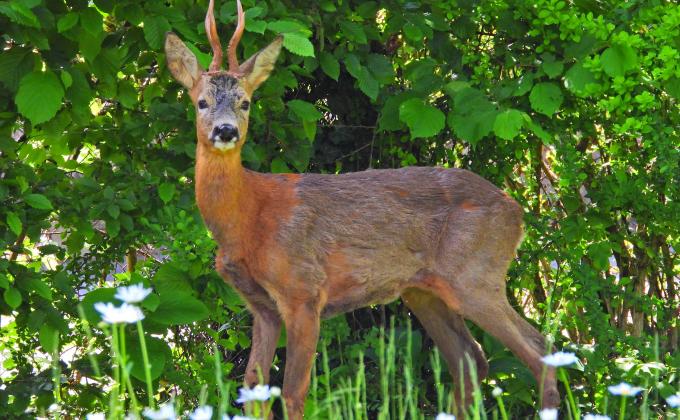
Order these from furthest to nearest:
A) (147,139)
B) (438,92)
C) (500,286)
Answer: (438,92) < (147,139) < (500,286)

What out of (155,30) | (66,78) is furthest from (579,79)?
(66,78)

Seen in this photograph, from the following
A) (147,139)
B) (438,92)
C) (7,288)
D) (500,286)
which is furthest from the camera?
(438,92)

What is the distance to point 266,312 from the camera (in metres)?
5.52

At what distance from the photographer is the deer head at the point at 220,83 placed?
16.6 ft

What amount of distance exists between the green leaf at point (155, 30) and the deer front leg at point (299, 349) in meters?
1.40

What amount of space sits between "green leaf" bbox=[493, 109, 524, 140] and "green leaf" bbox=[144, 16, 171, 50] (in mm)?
1685

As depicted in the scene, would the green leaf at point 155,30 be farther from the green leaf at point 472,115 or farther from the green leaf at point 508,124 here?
the green leaf at point 508,124

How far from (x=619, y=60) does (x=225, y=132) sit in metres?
2.13

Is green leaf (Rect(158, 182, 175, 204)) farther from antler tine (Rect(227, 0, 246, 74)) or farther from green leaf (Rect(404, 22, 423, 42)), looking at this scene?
green leaf (Rect(404, 22, 423, 42))

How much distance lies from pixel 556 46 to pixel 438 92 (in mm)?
766

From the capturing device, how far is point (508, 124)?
5.80m

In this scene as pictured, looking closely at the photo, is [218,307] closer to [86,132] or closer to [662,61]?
[86,132]

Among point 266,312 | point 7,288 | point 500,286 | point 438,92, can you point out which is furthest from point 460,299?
point 7,288

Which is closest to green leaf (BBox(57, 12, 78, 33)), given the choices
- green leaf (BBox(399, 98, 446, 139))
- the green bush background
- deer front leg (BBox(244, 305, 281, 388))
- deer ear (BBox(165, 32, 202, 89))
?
the green bush background
